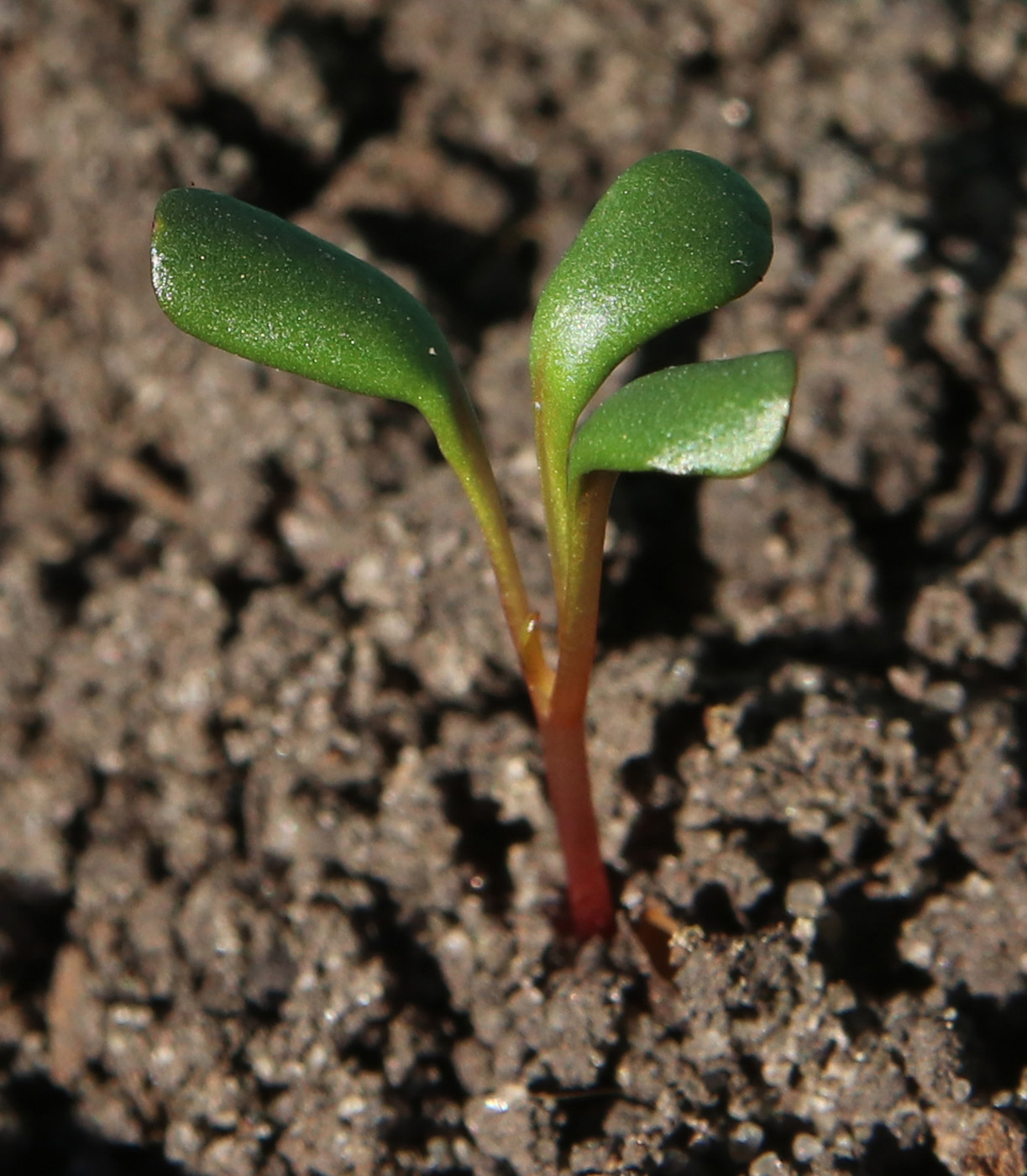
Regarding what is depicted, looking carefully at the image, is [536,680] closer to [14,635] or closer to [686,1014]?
[686,1014]

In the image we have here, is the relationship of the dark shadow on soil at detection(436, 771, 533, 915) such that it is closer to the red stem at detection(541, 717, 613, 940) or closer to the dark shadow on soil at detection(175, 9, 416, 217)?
the red stem at detection(541, 717, 613, 940)

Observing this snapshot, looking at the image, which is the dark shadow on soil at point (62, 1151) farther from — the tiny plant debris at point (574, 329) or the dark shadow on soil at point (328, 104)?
the dark shadow on soil at point (328, 104)

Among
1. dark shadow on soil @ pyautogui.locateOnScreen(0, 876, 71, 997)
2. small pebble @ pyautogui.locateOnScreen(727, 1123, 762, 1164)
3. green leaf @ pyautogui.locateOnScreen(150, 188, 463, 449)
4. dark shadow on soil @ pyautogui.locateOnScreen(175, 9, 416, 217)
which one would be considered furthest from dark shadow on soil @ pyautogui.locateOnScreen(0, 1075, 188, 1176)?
dark shadow on soil @ pyautogui.locateOnScreen(175, 9, 416, 217)

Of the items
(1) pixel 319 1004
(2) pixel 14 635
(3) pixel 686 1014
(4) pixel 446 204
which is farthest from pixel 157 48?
(3) pixel 686 1014

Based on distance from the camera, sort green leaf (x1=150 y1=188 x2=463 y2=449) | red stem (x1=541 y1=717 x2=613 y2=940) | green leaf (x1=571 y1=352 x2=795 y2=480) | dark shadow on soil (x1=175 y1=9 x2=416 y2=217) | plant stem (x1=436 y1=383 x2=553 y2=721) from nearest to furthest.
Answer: green leaf (x1=571 y1=352 x2=795 y2=480)
green leaf (x1=150 y1=188 x2=463 y2=449)
plant stem (x1=436 y1=383 x2=553 y2=721)
red stem (x1=541 y1=717 x2=613 y2=940)
dark shadow on soil (x1=175 y1=9 x2=416 y2=217)

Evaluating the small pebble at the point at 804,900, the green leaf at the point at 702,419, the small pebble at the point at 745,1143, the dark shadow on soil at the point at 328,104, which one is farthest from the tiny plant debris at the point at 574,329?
the dark shadow on soil at the point at 328,104

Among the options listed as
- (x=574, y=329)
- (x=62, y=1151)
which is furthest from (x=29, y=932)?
(x=574, y=329)

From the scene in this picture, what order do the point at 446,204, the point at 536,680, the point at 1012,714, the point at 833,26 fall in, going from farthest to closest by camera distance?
the point at 833,26
the point at 446,204
the point at 1012,714
the point at 536,680
